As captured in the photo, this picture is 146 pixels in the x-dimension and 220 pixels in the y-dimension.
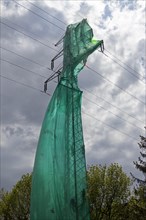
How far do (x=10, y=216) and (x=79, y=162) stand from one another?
89.1 feet

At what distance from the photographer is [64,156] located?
72.9 ft

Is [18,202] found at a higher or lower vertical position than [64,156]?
higher

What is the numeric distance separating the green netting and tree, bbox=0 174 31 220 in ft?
73.7

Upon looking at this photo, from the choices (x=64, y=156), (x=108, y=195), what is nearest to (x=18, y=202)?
(x=108, y=195)

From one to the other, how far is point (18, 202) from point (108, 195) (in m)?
12.0

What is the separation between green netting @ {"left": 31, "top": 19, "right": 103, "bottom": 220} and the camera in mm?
21312

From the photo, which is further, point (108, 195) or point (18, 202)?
point (18, 202)

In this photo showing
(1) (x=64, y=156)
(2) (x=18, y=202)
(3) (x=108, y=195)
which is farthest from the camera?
(2) (x=18, y=202)

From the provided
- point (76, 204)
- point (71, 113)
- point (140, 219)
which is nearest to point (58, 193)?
point (76, 204)

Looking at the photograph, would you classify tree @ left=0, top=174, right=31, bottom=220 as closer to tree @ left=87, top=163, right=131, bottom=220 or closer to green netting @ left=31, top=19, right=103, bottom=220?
tree @ left=87, top=163, right=131, bottom=220

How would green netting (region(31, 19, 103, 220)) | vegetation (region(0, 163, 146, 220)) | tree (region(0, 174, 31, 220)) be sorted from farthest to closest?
1. tree (region(0, 174, 31, 220))
2. vegetation (region(0, 163, 146, 220))
3. green netting (region(31, 19, 103, 220))

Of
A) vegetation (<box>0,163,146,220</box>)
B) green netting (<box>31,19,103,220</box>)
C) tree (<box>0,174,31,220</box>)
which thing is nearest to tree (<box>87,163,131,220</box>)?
vegetation (<box>0,163,146,220</box>)

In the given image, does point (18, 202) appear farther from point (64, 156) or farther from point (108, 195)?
point (64, 156)

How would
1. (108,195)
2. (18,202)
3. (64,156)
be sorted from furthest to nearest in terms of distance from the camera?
(18,202)
(108,195)
(64,156)
